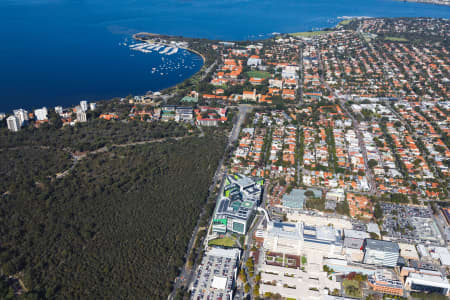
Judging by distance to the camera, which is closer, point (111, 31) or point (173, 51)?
point (173, 51)

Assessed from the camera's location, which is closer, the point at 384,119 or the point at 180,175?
the point at 180,175

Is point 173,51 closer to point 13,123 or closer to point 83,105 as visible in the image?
point 83,105

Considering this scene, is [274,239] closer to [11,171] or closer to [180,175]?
[180,175]

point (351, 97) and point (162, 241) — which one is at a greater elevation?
point (351, 97)

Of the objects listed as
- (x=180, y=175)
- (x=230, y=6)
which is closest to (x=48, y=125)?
(x=180, y=175)

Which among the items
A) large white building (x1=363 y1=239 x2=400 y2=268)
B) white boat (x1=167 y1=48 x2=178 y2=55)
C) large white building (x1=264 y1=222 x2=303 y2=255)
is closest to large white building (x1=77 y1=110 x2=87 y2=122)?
large white building (x1=264 y1=222 x2=303 y2=255)

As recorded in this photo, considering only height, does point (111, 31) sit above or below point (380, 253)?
above

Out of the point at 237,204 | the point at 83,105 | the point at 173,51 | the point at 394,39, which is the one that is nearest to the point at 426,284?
the point at 237,204
